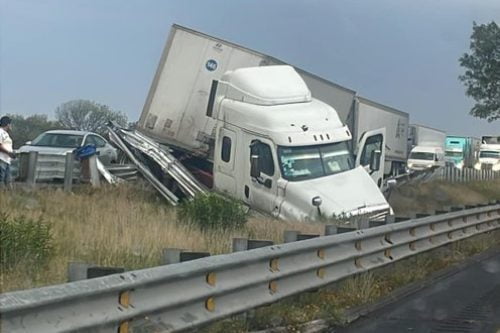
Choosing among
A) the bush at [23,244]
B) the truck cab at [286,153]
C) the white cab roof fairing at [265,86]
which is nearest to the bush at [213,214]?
the truck cab at [286,153]

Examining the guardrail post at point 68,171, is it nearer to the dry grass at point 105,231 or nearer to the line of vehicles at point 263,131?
the dry grass at point 105,231

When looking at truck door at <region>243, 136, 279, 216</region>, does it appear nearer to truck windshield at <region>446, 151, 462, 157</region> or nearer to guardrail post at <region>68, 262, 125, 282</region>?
guardrail post at <region>68, 262, 125, 282</region>

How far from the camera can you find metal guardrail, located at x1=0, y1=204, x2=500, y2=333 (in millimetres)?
5227

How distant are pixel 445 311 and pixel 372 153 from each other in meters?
11.7

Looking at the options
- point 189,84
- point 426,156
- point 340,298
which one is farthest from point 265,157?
point 426,156

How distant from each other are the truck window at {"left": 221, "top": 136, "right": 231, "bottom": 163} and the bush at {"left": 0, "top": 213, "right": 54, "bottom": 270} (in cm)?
1049

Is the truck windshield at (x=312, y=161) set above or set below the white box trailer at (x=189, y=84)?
below

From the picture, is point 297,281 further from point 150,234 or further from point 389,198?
point 389,198

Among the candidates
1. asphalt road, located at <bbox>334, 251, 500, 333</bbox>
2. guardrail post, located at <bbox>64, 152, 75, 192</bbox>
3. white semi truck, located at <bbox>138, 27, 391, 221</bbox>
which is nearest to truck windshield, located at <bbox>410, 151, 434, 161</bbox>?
white semi truck, located at <bbox>138, 27, 391, 221</bbox>

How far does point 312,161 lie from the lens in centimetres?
1925

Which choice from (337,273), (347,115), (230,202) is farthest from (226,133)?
(337,273)

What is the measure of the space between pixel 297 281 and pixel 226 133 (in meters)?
→ 11.9

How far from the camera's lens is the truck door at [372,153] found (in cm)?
2088

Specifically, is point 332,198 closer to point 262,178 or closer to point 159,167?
point 262,178
